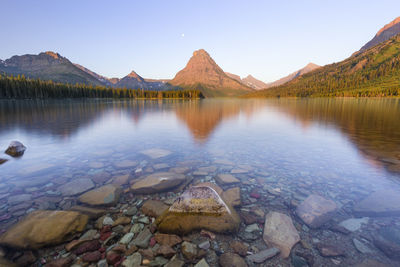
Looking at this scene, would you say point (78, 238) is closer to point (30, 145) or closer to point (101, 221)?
point (101, 221)

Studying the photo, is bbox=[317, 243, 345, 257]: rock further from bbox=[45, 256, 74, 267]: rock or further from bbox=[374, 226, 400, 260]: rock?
bbox=[45, 256, 74, 267]: rock

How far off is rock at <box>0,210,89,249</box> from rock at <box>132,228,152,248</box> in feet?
6.37

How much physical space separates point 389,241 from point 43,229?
1067 cm

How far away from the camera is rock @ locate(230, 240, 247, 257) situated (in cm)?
523

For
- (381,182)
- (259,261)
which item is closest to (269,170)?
(381,182)

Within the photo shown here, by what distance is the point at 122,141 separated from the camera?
1959 centimetres

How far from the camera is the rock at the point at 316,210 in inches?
258

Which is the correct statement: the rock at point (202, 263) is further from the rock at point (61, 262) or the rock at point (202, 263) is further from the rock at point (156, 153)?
the rock at point (156, 153)

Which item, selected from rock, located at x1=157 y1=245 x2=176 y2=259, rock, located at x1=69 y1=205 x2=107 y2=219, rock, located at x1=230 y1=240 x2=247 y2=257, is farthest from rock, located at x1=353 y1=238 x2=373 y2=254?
rock, located at x1=69 y1=205 x2=107 y2=219

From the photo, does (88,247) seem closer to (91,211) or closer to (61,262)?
(61,262)

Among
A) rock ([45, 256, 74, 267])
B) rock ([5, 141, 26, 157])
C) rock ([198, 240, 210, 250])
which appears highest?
rock ([5, 141, 26, 157])

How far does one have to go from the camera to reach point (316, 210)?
7.07m

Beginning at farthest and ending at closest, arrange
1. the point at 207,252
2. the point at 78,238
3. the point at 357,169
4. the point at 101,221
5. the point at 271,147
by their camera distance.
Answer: the point at 271,147
the point at 357,169
the point at 101,221
the point at 78,238
the point at 207,252

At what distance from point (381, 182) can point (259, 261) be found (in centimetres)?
932
